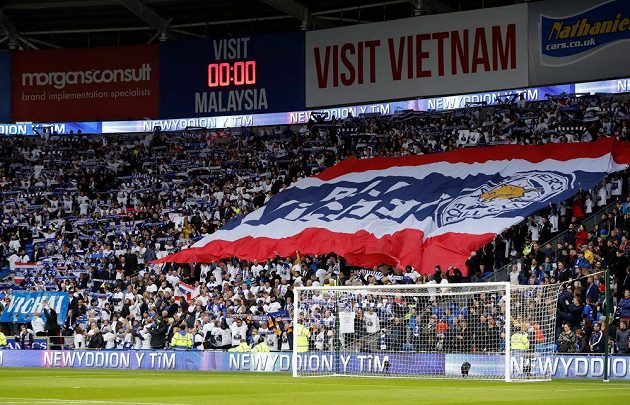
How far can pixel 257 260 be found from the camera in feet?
118

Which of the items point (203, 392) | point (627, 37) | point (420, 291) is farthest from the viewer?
point (627, 37)

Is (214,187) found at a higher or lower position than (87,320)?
higher

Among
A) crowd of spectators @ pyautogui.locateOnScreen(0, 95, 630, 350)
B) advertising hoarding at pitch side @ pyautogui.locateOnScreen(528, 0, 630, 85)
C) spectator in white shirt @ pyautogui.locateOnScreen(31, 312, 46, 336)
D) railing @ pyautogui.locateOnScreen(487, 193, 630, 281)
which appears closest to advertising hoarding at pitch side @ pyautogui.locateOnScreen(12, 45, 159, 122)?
crowd of spectators @ pyautogui.locateOnScreen(0, 95, 630, 350)

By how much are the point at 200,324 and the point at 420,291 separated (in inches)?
306

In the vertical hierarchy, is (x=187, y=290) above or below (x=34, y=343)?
above

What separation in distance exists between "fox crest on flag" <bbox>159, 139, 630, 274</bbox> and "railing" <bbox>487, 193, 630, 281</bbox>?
0.76 metres

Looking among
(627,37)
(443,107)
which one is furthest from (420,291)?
(443,107)

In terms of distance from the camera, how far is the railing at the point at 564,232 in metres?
31.0

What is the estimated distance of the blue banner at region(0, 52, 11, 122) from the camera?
4697cm

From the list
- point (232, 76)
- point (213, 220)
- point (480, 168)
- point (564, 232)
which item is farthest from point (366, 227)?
point (232, 76)

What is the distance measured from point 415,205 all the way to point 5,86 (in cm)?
2025

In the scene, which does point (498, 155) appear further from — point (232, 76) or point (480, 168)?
point (232, 76)

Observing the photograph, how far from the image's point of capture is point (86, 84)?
4656 cm

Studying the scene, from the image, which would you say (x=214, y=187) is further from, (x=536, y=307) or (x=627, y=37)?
(x=536, y=307)
